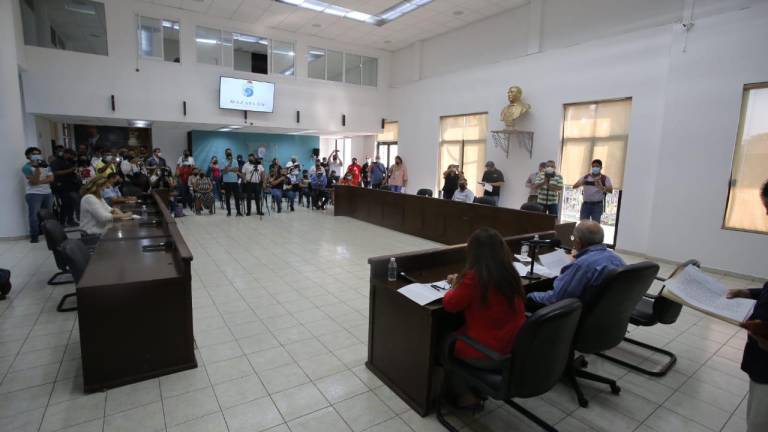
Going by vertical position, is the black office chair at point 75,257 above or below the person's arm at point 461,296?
below

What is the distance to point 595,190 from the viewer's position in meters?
6.44

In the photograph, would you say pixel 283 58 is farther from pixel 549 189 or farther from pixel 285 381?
pixel 285 381

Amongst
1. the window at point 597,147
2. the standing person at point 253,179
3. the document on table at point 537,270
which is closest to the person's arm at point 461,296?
the document on table at point 537,270

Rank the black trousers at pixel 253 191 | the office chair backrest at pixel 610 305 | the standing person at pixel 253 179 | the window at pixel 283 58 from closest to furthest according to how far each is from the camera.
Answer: the office chair backrest at pixel 610 305 → the standing person at pixel 253 179 → the black trousers at pixel 253 191 → the window at pixel 283 58

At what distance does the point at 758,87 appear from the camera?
17.4ft

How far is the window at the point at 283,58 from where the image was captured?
10609mm

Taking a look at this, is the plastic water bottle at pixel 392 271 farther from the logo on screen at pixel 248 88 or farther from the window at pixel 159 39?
the window at pixel 159 39

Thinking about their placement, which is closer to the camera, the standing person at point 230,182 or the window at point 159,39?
the window at point 159,39

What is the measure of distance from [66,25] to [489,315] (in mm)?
11332

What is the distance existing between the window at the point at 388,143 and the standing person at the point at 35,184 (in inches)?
337

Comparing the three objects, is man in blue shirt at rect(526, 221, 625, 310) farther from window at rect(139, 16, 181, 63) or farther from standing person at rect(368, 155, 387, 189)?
window at rect(139, 16, 181, 63)

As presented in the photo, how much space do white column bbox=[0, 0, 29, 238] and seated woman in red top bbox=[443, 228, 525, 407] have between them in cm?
777

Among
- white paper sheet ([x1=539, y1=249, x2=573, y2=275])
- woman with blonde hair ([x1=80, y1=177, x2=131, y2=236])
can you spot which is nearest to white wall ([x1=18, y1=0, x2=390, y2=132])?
woman with blonde hair ([x1=80, y1=177, x2=131, y2=236])

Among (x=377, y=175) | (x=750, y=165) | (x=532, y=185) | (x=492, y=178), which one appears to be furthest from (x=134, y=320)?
(x=377, y=175)
